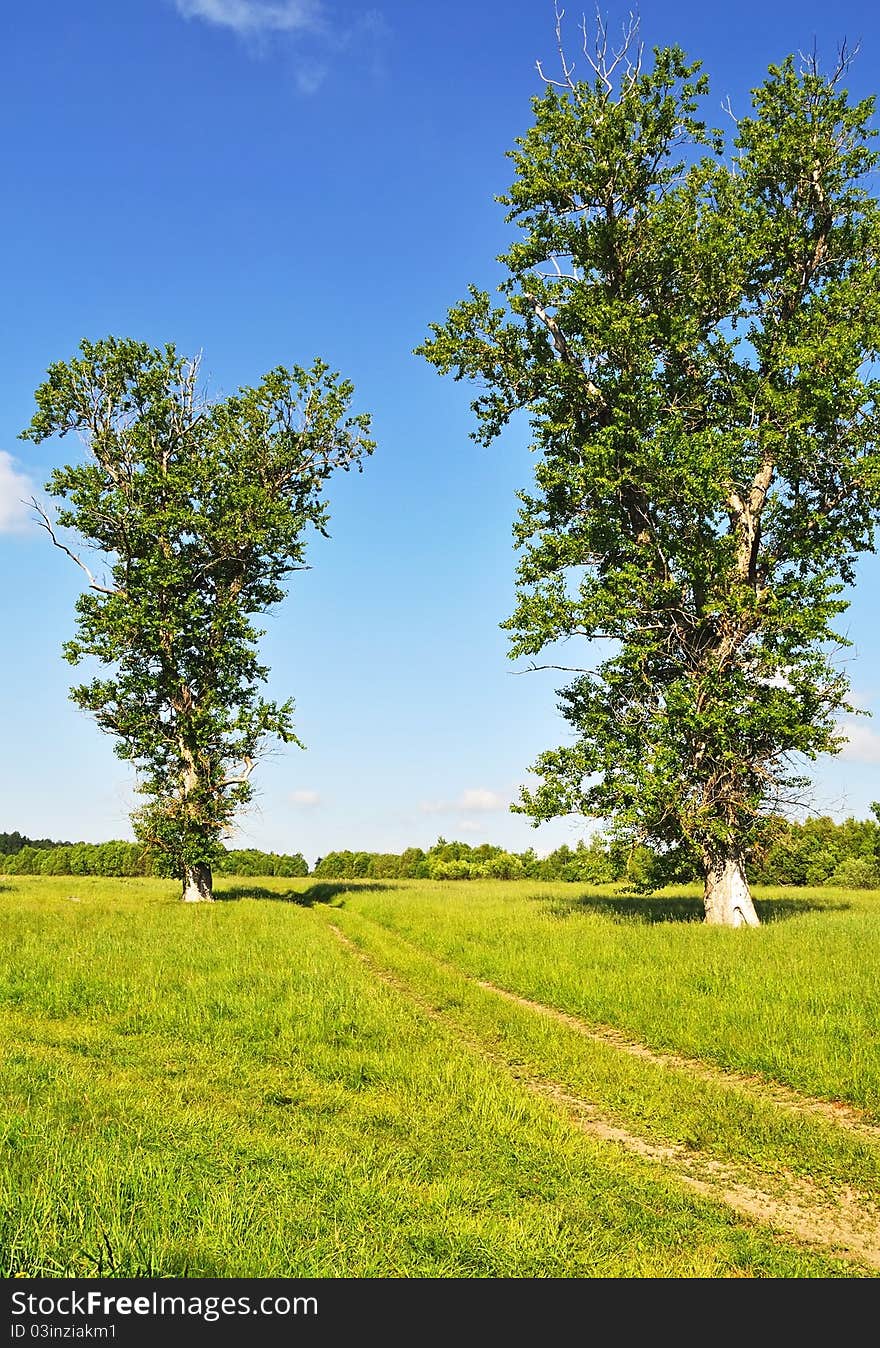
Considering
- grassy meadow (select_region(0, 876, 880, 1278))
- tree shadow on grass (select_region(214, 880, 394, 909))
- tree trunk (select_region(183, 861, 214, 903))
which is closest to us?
grassy meadow (select_region(0, 876, 880, 1278))

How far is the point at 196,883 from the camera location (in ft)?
98.2

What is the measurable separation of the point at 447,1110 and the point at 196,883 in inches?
969

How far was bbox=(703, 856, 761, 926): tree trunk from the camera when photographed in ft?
63.7

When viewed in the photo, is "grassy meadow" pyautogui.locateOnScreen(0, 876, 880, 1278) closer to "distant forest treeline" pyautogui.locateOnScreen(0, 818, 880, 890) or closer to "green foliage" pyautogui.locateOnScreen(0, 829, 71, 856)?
"distant forest treeline" pyautogui.locateOnScreen(0, 818, 880, 890)

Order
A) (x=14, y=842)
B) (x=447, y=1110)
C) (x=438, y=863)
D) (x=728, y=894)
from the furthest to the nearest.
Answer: (x=14, y=842) < (x=438, y=863) < (x=728, y=894) < (x=447, y=1110)

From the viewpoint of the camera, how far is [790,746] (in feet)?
64.1

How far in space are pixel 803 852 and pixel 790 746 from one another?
9.21 ft

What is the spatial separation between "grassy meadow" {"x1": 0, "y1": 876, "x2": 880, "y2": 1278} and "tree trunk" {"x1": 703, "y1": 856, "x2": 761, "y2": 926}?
2.97 m

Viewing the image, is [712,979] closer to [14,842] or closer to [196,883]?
[196,883]

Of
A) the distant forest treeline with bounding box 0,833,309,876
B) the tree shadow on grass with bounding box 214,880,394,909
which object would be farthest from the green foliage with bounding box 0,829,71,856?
the tree shadow on grass with bounding box 214,880,394,909

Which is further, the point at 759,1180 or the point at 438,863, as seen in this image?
the point at 438,863

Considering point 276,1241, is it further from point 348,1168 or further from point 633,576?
point 633,576

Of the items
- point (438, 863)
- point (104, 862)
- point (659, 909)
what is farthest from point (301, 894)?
point (104, 862)

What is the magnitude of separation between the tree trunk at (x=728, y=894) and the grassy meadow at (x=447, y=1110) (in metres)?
2.97
